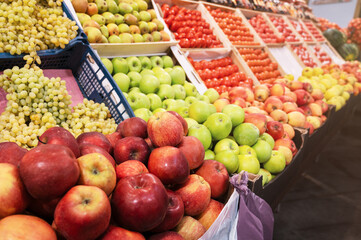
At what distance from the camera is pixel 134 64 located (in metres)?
2.59

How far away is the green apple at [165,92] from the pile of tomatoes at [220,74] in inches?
37.0

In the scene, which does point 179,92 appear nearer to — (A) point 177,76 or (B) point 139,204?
(A) point 177,76

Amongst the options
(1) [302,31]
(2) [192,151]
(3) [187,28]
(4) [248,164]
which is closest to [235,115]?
(4) [248,164]

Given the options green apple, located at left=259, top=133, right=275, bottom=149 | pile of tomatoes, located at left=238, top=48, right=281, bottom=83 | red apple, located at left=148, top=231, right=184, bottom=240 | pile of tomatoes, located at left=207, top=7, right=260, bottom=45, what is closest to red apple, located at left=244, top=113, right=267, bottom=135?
green apple, located at left=259, top=133, right=275, bottom=149

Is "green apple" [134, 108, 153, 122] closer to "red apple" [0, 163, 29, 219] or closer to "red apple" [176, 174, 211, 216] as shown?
"red apple" [176, 174, 211, 216]

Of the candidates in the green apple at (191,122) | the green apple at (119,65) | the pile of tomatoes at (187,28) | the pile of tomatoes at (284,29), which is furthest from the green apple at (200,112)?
the pile of tomatoes at (284,29)

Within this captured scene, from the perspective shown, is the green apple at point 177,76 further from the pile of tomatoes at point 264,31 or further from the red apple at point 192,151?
the pile of tomatoes at point 264,31

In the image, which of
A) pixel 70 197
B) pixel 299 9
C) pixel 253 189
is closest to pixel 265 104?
pixel 253 189

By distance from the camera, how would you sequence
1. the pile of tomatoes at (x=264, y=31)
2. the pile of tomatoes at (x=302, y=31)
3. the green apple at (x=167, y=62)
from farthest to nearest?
1. the pile of tomatoes at (x=302, y=31)
2. the pile of tomatoes at (x=264, y=31)
3. the green apple at (x=167, y=62)

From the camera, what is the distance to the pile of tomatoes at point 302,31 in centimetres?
639

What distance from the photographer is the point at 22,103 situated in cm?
147

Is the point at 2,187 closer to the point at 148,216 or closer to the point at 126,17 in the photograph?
the point at 148,216

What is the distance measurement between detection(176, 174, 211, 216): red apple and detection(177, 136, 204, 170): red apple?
4.3 inches

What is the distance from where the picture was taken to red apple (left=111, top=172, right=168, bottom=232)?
0.84 metres
